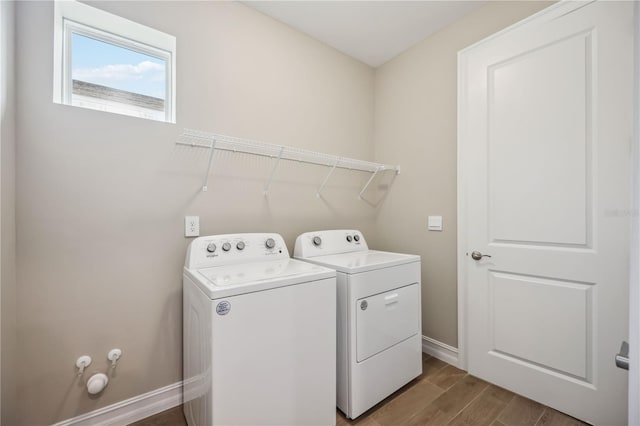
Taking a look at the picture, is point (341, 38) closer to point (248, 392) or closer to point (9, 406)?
point (248, 392)

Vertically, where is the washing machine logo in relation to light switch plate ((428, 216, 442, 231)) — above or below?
below

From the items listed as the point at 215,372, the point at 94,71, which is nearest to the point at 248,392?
the point at 215,372

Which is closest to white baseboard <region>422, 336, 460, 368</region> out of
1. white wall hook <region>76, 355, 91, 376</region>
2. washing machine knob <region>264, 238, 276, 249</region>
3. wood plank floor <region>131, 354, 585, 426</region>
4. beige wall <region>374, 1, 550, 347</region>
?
beige wall <region>374, 1, 550, 347</region>

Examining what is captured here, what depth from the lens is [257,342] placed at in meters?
1.16

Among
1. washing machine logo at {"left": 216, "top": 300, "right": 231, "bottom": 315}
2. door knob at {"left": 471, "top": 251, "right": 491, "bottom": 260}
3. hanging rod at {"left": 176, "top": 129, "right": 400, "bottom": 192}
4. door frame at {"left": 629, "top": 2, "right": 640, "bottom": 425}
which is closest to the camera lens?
door frame at {"left": 629, "top": 2, "right": 640, "bottom": 425}

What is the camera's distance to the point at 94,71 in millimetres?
1531

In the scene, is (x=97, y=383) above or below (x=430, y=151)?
below

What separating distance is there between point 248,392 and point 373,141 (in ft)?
7.60

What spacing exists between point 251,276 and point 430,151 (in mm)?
1738

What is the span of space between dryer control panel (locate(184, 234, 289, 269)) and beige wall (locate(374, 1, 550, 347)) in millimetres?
1188

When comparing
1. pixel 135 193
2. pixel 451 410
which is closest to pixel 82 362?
pixel 135 193

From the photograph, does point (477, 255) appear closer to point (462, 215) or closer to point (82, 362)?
point (462, 215)

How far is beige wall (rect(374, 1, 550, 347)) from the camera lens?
2055 millimetres

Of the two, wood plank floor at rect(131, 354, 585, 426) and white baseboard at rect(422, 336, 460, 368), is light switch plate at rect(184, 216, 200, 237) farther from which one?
white baseboard at rect(422, 336, 460, 368)
